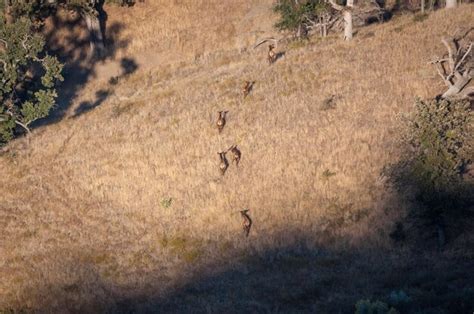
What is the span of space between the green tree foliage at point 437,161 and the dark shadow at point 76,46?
100ft

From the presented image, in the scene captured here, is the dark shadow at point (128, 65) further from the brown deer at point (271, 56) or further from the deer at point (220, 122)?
the deer at point (220, 122)

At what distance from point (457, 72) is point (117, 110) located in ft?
64.7

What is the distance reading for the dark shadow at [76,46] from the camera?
164ft

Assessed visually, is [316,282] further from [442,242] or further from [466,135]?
[466,135]

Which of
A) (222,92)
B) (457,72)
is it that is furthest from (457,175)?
(222,92)

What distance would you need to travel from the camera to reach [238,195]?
26.5 m

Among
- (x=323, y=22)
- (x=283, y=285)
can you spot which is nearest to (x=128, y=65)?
(x=323, y=22)

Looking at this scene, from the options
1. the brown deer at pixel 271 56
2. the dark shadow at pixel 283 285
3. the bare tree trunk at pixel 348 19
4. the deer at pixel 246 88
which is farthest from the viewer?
the bare tree trunk at pixel 348 19

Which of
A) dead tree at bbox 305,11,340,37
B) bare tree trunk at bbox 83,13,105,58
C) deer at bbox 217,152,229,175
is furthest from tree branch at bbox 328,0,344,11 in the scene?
bare tree trunk at bbox 83,13,105,58

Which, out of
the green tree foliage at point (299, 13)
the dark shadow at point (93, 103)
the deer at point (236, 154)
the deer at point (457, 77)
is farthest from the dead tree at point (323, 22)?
the deer at point (236, 154)

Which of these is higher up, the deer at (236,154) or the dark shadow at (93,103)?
the dark shadow at (93,103)

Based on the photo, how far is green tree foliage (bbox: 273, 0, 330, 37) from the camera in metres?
42.9

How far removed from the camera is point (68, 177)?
104 feet

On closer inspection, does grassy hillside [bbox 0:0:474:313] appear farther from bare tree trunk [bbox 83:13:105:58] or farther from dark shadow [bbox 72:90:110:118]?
bare tree trunk [bbox 83:13:105:58]
